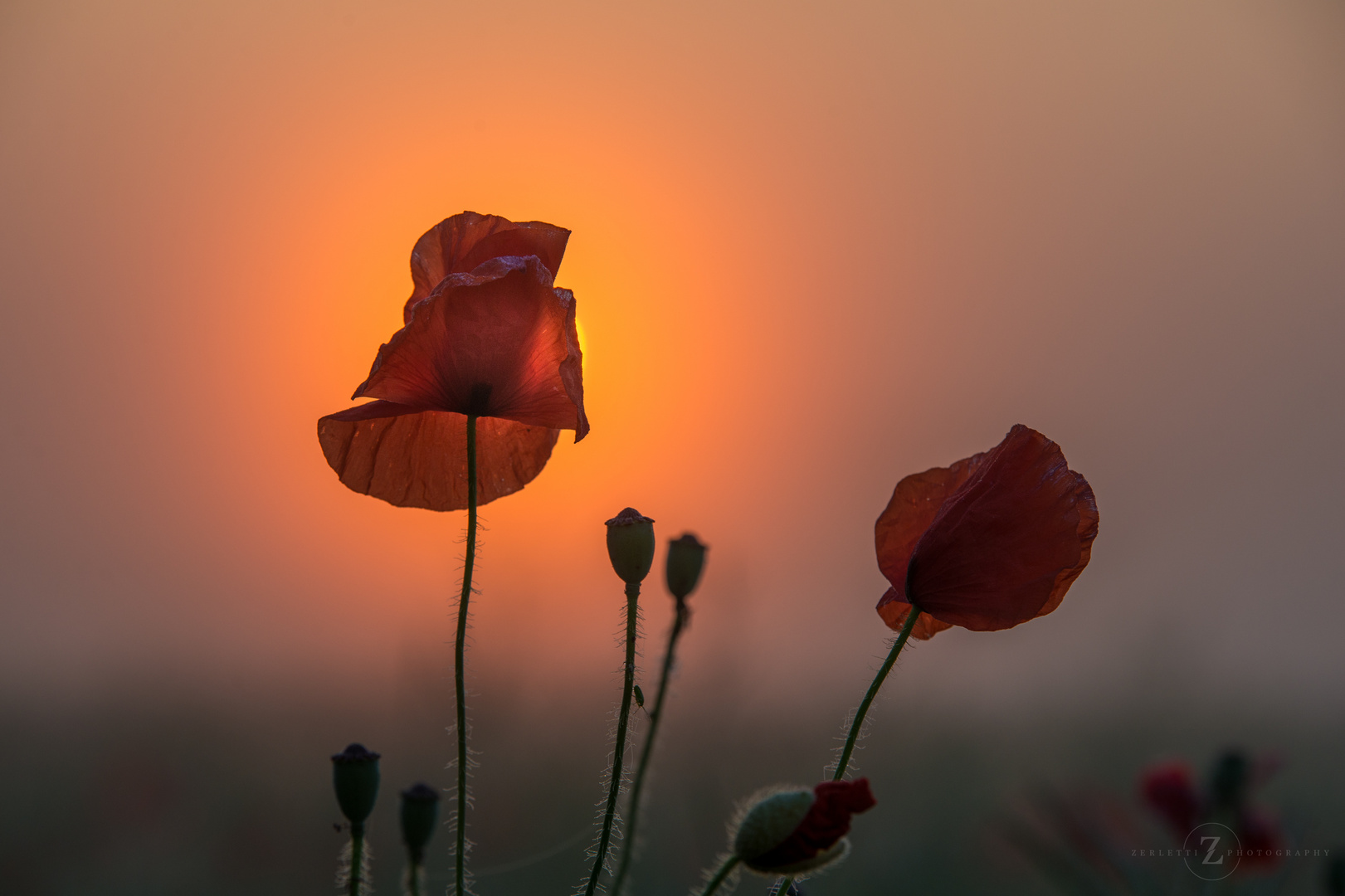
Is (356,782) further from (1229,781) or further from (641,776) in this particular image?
(1229,781)

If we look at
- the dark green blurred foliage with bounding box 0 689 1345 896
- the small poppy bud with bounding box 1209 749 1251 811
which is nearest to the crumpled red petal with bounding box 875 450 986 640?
the small poppy bud with bounding box 1209 749 1251 811

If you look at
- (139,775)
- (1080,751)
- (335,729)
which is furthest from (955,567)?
(1080,751)

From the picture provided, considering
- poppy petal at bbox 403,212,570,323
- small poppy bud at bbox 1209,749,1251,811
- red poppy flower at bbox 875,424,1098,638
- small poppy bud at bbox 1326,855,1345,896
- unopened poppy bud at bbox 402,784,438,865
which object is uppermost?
poppy petal at bbox 403,212,570,323

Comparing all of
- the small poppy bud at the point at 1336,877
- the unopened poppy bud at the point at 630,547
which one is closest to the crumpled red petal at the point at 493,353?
the unopened poppy bud at the point at 630,547

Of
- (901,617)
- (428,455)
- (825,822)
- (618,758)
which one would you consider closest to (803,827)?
(825,822)

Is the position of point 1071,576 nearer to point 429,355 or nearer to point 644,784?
point 644,784

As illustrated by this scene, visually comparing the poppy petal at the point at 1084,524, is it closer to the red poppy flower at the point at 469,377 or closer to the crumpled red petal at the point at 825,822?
the crumpled red petal at the point at 825,822

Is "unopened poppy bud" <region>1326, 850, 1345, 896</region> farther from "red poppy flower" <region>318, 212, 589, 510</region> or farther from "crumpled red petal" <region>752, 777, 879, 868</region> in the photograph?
"red poppy flower" <region>318, 212, 589, 510</region>
